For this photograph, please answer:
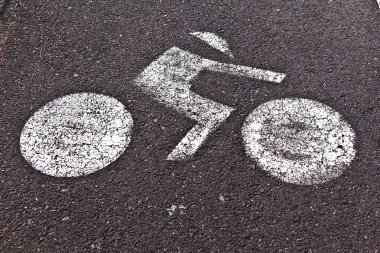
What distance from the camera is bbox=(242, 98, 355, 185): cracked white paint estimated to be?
3.19 m

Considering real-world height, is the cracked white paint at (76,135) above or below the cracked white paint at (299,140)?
below

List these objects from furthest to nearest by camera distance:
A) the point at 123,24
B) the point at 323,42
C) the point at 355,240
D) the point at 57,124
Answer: the point at 123,24 → the point at 323,42 → the point at 57,124 → the point at 355,240

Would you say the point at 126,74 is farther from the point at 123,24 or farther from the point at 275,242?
the point at 275,242

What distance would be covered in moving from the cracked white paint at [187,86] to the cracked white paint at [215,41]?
0.17 m

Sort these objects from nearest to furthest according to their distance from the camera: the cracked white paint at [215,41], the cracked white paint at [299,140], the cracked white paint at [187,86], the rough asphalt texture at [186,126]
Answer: the rough asphalt texture at [186,126], the cracked white paint at [299,140], the cracked white paint at [187,86], the cracked white paint at [215,41]

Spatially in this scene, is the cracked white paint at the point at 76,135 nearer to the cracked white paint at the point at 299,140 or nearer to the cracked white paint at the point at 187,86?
the cracked white paint at the point at 187,86

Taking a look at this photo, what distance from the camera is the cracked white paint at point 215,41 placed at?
4.10 m

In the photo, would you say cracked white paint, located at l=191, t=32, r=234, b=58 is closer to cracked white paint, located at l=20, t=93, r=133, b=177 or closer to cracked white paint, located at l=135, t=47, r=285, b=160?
cracked white paint, located at l=135, t=47, r=285, b=160

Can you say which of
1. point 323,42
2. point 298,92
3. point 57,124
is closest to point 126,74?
point 57,124

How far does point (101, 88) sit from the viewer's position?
12.5 ft

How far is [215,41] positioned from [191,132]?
1.06 m

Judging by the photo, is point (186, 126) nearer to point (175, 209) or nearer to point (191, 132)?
point (191, 132)

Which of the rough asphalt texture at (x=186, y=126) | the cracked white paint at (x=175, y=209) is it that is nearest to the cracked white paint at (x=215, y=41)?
the rough asphalt texture at (x=186, y=126)

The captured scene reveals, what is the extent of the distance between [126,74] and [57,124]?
0.69m
